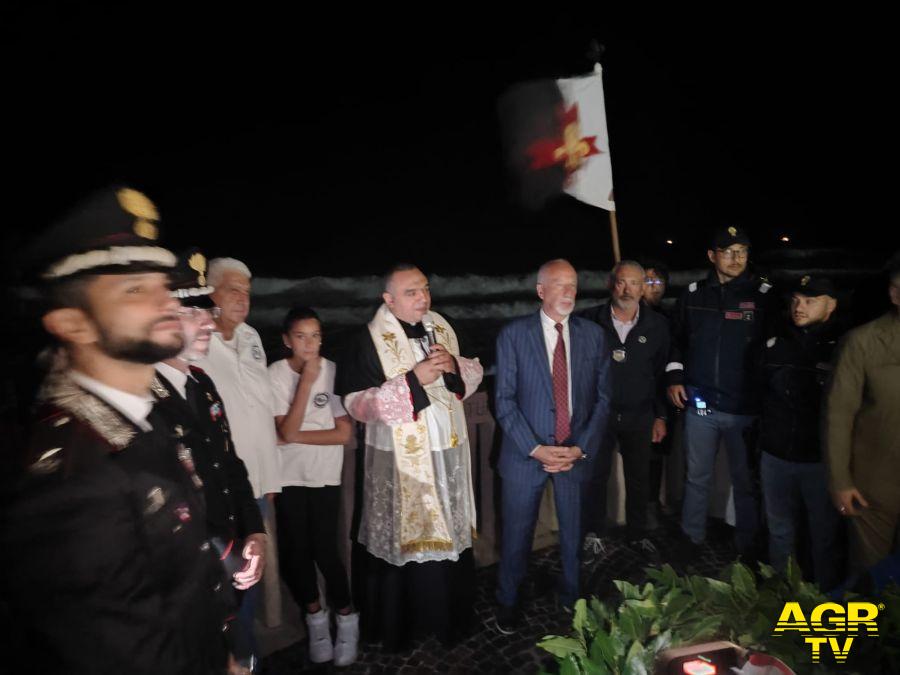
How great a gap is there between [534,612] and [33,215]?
4.43 meters

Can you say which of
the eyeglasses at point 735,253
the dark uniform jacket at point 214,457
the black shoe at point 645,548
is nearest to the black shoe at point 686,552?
the black shoe at point 645,548

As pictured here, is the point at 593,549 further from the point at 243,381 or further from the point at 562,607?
the point at 243,381

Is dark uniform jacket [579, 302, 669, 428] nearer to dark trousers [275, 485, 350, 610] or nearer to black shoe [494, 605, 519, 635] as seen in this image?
black shoe [494, 605, 519, 635]

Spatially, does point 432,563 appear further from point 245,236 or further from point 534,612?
point 245,236

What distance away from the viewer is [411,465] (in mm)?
2963

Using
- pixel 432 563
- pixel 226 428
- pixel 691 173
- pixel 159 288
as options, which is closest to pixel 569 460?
pixel 432 563

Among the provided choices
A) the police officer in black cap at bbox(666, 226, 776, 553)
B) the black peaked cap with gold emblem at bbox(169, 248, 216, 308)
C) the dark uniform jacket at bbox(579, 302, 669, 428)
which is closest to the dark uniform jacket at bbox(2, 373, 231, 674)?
the black peaked cap with gold emblem at bbox(169, 248, 216, 308)

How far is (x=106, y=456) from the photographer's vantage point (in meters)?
1.39

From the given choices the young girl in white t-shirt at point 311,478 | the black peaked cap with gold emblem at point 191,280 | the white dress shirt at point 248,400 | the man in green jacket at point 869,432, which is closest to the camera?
the black peaked cap with gold emblem at point 191,280

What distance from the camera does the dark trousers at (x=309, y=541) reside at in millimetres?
2943

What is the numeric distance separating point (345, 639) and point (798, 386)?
10.4 feet

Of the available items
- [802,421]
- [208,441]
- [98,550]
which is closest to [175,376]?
[208,441]

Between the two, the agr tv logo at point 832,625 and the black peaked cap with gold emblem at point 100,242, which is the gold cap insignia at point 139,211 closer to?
the black peaked cap with gold emblem at point 100,242

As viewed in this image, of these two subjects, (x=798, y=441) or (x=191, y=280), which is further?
(x=798, y=441)
